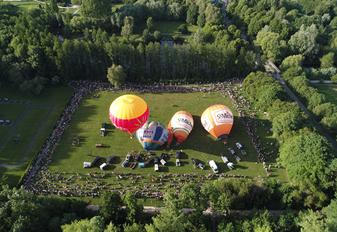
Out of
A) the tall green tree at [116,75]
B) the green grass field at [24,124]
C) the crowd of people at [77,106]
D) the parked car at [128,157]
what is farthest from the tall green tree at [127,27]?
the parked car at [128,157]

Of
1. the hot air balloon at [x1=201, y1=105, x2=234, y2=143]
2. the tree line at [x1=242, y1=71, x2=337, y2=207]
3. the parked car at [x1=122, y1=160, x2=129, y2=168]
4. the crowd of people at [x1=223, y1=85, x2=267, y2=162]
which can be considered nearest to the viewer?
the tree line at [x1=242, y1=71, x2=337, y2=207]

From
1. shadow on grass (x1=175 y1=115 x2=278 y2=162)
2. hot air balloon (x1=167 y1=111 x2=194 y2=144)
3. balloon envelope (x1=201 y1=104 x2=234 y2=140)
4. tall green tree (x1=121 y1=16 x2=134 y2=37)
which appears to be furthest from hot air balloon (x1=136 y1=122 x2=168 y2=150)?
tall green tree (x1=121 y1=16 x2=134 y2=37)

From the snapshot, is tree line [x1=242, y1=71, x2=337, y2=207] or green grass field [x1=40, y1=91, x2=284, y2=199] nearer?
tree line [x1=242, y1=71, x2=337, y2=207]

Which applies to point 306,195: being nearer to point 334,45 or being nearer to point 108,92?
point 108,92

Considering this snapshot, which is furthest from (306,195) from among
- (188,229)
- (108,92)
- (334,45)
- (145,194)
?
(334,45)

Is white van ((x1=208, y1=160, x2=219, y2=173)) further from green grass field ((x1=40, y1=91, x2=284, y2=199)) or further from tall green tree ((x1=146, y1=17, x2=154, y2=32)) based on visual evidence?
tall green tree ((x1=146, y1=17, x2=154, y2=32))

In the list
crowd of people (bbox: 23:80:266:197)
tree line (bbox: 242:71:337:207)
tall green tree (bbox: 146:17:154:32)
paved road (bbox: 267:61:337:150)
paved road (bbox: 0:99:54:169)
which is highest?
tree line (bbox: 242:71:337:207)

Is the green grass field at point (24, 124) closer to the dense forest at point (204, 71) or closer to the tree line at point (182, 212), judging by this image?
the dense forest at point (204, 71)

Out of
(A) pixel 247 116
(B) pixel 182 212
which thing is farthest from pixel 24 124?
(A) pixel 247 116
